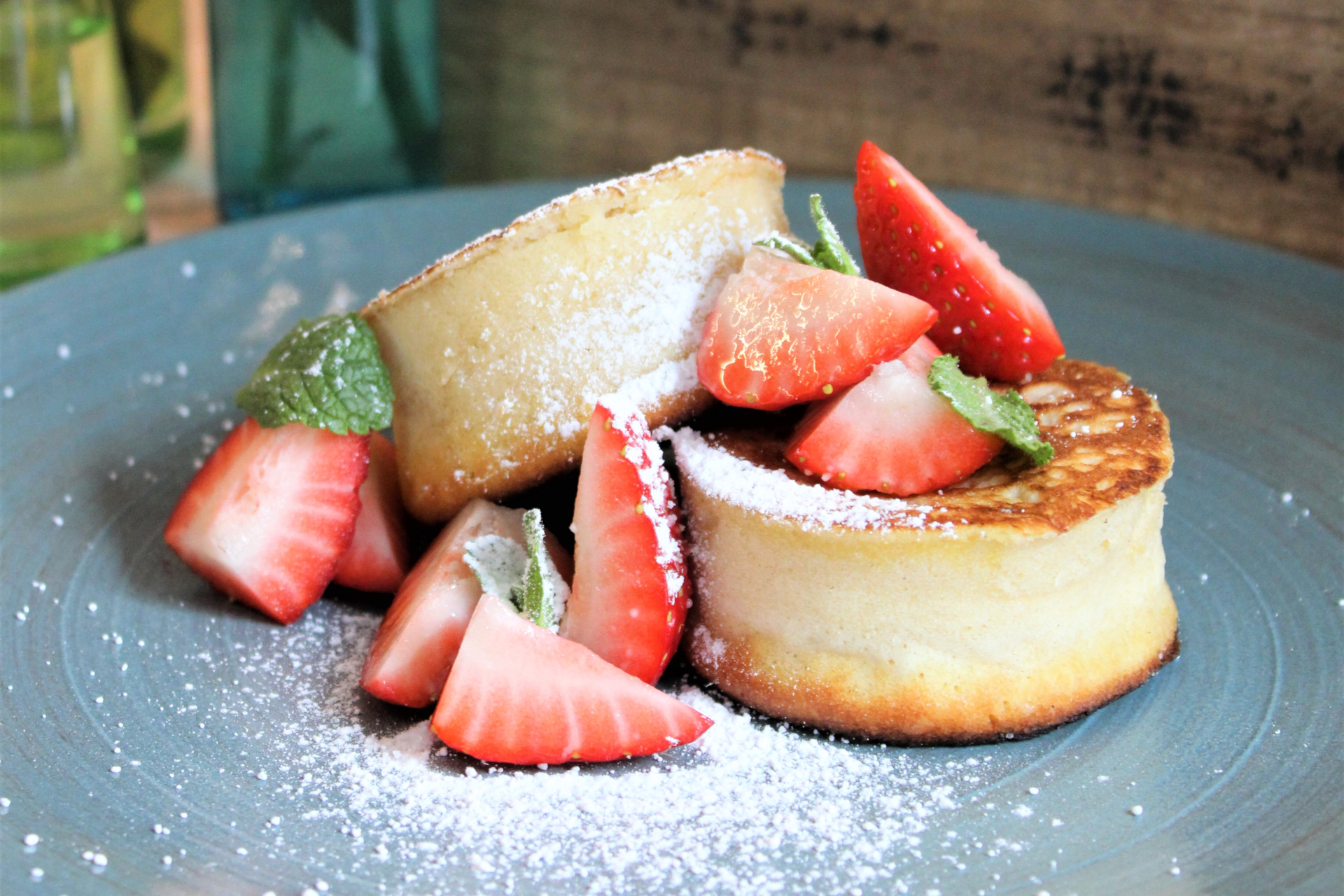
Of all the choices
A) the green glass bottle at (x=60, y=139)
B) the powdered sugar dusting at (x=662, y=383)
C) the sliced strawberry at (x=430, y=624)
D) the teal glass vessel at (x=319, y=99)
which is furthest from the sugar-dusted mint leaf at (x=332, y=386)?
the teal glass vessel at (x=319, y=99)

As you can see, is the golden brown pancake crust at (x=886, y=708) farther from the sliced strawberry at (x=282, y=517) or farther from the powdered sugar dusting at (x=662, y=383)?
the sliced strawberry at (x=282, y=517)

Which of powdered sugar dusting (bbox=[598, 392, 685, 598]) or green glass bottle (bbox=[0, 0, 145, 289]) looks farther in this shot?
green glass bottle (bbox=[0, 0, 145, 289])

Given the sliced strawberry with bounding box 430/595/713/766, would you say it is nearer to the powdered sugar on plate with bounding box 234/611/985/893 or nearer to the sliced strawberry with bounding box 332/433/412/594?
the powdered sugar on plate with bounding box 234/611/985/893

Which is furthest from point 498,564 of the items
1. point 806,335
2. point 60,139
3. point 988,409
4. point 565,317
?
point 60,139

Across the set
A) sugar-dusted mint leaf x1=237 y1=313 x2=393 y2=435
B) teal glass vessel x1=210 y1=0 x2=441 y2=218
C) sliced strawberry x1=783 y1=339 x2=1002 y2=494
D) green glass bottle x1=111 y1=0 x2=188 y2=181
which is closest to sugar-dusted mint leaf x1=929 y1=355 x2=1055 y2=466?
sliced strawberry x1=783 y1=339 x2=1002 y2=494

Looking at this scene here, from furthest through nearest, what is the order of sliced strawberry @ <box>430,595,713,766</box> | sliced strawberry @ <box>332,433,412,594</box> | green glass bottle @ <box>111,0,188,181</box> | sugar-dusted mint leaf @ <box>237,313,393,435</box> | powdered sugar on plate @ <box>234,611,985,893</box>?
green glass bottle @ <box>111,0,188,181</box>, sliced strawberry @ <box>332,433,412,594</box>, sugar-dusted mint leaf @ <box>237,313,393,435</box>, sliced strawberry @ <box>430,595,713,766</box>, powdered sugar on plate @ <box>234,611,985,893</box>
